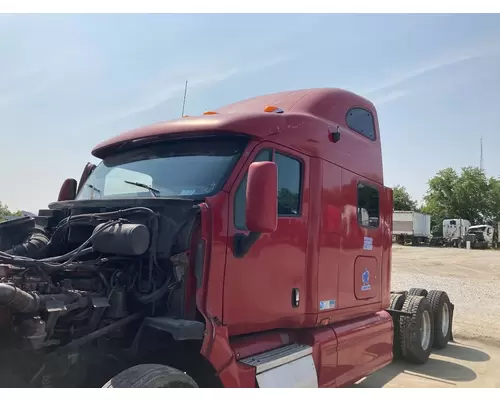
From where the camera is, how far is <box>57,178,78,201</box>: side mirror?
5.58 m

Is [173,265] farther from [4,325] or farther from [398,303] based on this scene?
[398,303]

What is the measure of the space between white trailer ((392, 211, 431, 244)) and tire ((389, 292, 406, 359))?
114ft

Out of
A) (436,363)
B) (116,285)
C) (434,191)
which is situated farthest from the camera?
(434,191)

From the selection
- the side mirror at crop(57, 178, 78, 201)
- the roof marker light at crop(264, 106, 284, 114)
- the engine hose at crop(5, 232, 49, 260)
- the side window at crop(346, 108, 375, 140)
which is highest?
the side window at crop(346, 108, 375, 140)

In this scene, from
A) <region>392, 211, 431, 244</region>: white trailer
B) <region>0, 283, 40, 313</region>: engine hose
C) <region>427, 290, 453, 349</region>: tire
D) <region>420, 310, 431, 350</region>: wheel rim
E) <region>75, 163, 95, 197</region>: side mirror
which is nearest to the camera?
<region>0, 283, 40, 313</region>: engine hose

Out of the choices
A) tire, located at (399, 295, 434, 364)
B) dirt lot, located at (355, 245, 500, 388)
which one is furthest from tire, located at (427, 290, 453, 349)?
tire, located at (399, 295, 434, 364)

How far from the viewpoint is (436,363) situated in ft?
24.0

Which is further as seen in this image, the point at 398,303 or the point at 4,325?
the point at 398,303

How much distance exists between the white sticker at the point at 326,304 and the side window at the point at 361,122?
1.97 m

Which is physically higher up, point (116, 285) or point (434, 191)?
point (434, 191)

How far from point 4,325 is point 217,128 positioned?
2.08 m

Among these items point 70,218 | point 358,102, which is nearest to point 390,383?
point 358,102

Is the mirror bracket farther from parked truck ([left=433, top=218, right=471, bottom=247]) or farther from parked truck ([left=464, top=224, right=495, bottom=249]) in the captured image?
parked truck ([left=433, top=218, right=471, bottom=247])

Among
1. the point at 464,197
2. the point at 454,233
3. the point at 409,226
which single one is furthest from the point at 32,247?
the point at 464,197
